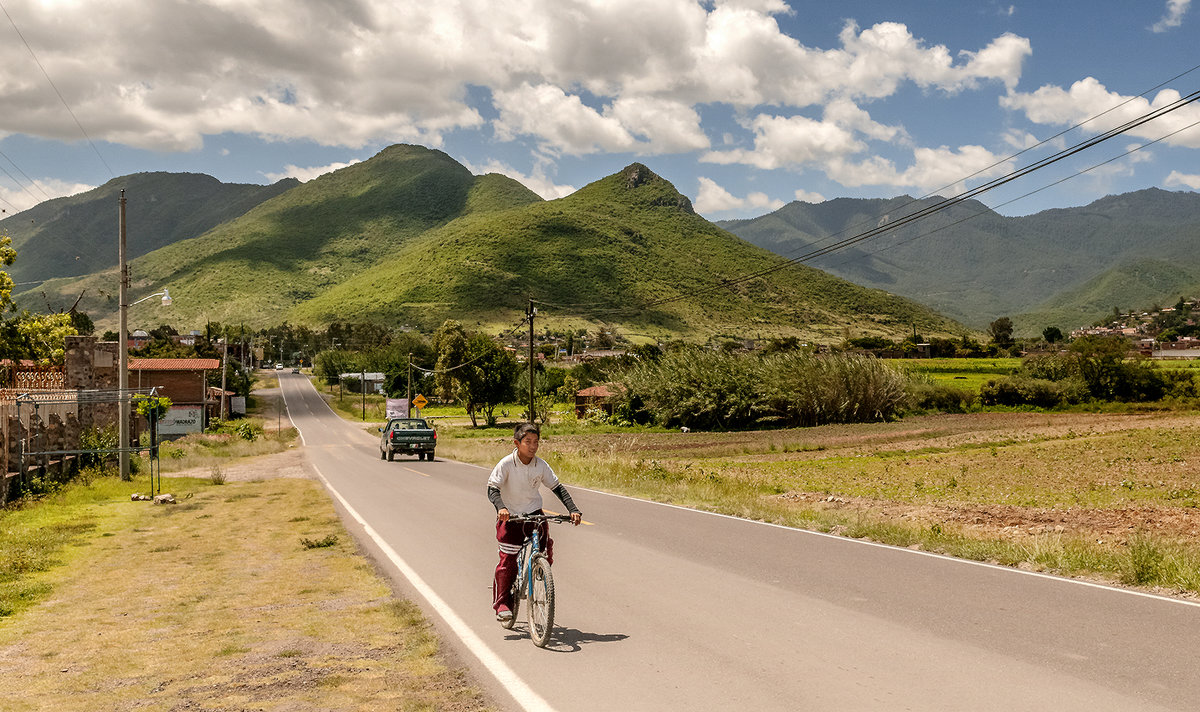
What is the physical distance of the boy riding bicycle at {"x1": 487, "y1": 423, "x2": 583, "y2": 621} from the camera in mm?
7559

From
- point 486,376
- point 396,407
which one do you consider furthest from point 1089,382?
point 396,407

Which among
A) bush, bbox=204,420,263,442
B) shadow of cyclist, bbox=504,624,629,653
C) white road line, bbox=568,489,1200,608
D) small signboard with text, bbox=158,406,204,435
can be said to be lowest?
bush, bbox=204,420,263,442

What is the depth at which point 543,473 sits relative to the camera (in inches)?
303

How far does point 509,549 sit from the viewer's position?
302 inches

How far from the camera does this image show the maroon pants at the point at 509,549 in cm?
760

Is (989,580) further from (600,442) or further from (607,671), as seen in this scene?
(600,442)

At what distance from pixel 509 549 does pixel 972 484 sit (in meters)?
21.8

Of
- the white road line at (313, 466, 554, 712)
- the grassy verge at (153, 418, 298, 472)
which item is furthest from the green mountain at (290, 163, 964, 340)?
the white road line at (313, 466, 554, 712)

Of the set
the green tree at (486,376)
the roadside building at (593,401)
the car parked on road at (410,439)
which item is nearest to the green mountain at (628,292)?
the roadside building at (593,401)

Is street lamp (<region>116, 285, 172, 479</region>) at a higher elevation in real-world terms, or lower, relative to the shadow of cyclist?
higher

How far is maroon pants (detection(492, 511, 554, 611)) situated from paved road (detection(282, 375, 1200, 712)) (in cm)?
32

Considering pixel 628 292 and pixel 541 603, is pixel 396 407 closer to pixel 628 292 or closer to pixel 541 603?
pixel 541 603

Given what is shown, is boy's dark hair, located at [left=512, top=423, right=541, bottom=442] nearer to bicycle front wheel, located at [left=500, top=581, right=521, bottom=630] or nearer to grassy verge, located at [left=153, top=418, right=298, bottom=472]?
bicycle front wheel, located at [left=500, top=581, right=521, bottom=630]

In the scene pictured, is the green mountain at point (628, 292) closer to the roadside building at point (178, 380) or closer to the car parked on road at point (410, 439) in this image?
the roadside building at point (178, 380)
